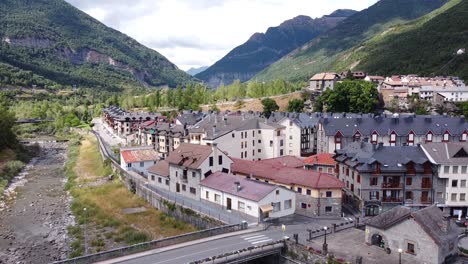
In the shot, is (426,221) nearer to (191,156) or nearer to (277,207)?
(277,207)

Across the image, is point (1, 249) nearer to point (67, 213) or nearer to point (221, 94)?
point (67, 213)

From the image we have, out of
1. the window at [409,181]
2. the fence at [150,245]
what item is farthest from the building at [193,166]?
the window at [409,181]

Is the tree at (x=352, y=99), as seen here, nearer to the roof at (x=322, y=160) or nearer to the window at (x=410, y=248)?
the roof at (x=322, y=160)

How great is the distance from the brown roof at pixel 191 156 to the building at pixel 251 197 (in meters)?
4.47

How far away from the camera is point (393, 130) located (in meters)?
73.0

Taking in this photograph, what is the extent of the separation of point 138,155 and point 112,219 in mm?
22746

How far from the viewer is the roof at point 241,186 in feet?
154

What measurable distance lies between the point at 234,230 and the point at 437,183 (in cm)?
2806

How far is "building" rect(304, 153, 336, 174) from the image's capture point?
63688mm

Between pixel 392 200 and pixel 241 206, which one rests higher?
pixel 241 206

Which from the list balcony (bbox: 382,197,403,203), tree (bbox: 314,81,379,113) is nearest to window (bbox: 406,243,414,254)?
balcony (bbox: 382,197,403,203)

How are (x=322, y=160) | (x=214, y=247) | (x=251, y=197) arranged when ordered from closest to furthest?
1. (x=214, y=247)
2. (x=251, y=197)
3. (x=322, y=160)

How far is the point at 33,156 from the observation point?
11644 cm

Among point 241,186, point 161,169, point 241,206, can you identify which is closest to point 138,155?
point 161,169
